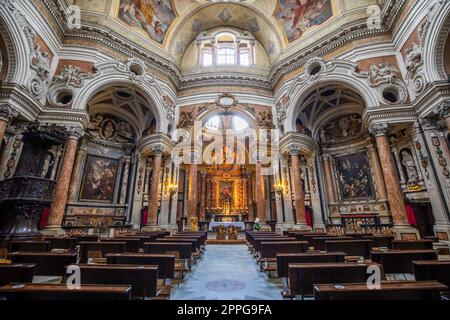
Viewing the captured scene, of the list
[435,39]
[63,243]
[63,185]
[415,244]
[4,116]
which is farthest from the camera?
[63,185]

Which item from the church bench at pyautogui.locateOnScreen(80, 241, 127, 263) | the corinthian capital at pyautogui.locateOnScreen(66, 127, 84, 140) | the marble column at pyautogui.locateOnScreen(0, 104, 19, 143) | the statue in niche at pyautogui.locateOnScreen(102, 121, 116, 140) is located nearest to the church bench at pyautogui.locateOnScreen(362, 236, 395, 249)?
the church bench at pyautogui.locateOnScreen(80, 241, 127, 263)

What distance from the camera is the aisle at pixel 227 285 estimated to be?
10.7ft

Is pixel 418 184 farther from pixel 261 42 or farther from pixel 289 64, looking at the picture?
pixel 261 42

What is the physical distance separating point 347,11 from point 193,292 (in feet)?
49.4

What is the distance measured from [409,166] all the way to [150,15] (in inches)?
678

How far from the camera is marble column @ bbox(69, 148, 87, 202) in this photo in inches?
449

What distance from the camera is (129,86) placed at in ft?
38.6

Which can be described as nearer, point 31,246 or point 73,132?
point 31,246

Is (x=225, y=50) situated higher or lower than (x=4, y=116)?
higher

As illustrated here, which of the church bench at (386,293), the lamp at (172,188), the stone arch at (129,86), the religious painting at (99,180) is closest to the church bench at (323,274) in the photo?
the church bench at (386,293)

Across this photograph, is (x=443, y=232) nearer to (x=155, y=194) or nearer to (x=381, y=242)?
(x=381, y=242)

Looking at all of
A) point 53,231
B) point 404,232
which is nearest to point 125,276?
point 53,231

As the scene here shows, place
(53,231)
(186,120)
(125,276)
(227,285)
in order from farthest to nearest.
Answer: (186,120), (53,231), (227,285), (125,276)
